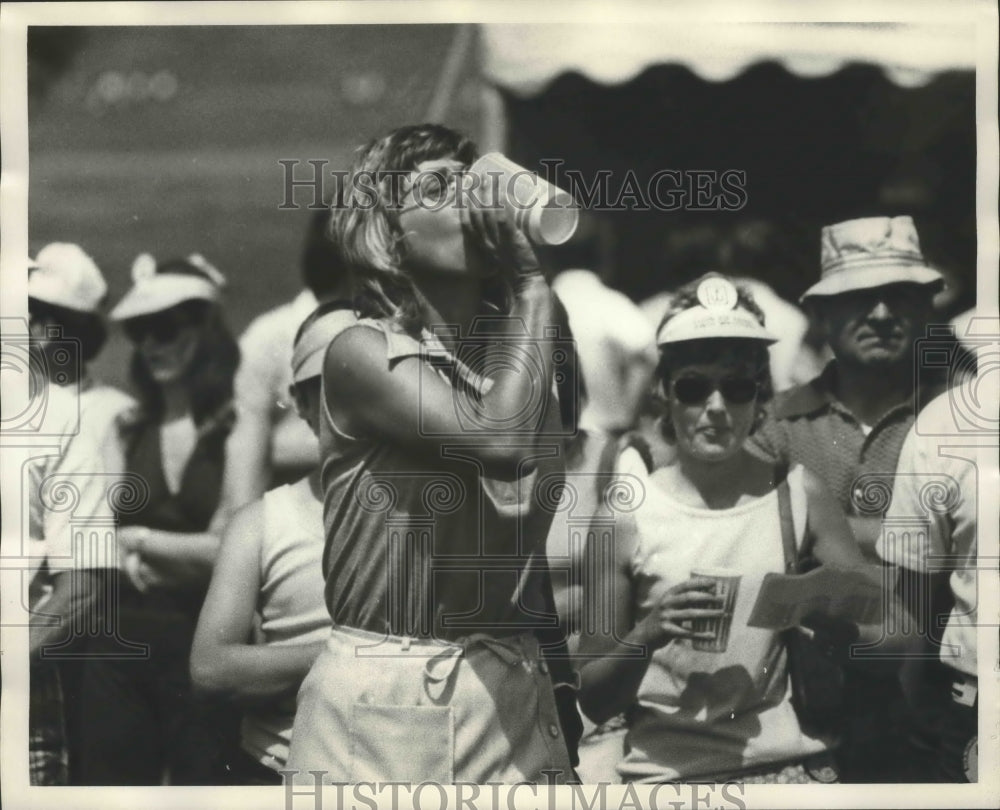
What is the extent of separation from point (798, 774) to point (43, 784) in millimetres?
2190

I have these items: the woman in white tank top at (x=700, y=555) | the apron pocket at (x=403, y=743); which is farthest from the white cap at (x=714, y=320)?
the apron pocket at (x=403, y=743)

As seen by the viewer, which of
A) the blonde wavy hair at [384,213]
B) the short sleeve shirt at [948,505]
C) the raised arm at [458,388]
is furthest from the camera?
the short sleeve shirt at [948,505]

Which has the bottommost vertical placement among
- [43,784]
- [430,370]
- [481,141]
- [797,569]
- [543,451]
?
[43,784]

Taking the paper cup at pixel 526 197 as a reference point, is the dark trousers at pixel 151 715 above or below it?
below

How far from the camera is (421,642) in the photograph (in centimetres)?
369

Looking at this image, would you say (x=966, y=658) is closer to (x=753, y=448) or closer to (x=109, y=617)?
(x=753, y=448)

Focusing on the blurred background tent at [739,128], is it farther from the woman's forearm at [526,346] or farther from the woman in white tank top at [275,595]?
the woman in white tank top at [275,595]

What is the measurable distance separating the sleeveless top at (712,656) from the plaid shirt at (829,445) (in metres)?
0.13

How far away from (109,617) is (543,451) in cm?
134

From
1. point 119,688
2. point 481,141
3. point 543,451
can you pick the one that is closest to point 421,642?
point 543,451

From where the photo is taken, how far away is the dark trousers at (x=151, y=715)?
381 centimetres

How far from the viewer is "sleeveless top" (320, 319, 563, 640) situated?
12.1 ft

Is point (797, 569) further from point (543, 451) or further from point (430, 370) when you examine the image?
point (430, 370)

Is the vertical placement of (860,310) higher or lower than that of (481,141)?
lower
